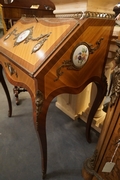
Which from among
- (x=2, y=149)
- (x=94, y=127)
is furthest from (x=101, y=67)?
(x=2, y=149)

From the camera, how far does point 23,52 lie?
711mm

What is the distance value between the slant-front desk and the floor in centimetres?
32

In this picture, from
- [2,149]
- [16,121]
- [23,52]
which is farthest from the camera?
[16,121]

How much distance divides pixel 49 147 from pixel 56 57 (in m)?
0.87

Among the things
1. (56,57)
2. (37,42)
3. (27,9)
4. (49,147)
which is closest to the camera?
(56,57)

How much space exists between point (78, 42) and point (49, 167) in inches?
35.9

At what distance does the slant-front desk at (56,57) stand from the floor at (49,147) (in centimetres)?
32

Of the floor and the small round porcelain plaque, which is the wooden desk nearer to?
the small round porcelain plaque

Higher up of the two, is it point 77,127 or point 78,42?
point 78,42

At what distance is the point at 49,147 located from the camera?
116 centimetres

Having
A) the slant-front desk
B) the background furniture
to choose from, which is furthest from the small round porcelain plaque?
the background furniture

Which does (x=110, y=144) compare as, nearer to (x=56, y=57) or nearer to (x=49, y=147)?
(x=56, y=57)

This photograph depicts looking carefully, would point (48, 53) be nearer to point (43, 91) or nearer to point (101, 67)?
point (43, 91)

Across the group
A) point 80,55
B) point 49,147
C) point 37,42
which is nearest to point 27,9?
point 37,42
